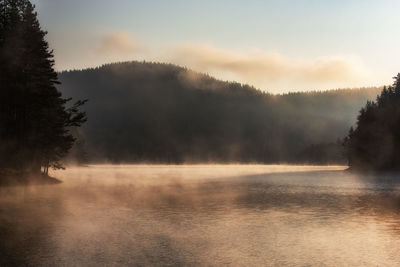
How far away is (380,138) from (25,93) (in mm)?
93595

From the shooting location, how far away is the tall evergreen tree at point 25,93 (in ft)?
156

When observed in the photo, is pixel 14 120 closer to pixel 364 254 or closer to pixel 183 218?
pixel 183 218

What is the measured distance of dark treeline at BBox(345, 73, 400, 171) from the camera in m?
114

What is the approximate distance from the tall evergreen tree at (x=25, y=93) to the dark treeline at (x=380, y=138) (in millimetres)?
86199

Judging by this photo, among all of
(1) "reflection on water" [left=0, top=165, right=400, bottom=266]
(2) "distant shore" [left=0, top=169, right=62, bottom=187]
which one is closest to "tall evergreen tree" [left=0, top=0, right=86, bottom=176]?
(2) "distant shore" [left=0, top=169, right=62, bottom=187]

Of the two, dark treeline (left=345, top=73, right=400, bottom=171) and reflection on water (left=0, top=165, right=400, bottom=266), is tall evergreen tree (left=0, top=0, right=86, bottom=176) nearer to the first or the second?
reflection on water (left=0, top=165, right=400, bottom=266)

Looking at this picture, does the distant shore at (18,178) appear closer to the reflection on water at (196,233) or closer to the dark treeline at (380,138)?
the reflection on water at (196,233)

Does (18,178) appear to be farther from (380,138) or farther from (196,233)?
(380,138)

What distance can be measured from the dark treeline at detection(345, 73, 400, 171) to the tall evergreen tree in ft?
283

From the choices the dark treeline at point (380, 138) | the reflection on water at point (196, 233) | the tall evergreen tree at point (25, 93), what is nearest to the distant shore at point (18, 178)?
the tall evergreen tree at point (25, 93)

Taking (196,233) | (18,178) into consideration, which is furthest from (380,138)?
(196,233)

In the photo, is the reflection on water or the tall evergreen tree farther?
the tall evergreen tree

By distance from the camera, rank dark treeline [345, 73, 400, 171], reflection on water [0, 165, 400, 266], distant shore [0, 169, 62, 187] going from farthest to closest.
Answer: dark treeline [345, 73, 400, 171], distant shore [0, 169, 62, 187], reflection on water [0, 165, 400, 266]

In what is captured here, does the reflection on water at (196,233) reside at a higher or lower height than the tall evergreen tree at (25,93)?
lower
